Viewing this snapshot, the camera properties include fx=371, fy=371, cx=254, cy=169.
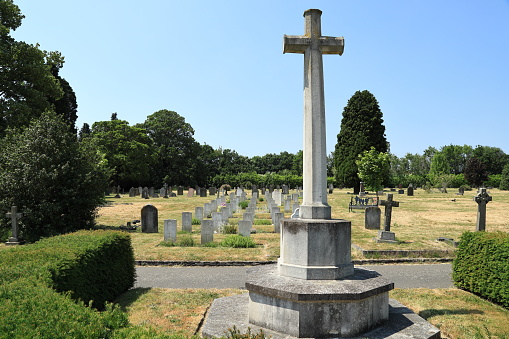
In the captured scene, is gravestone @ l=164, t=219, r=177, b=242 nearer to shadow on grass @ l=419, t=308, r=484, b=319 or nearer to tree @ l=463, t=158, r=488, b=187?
shadow on grass @ l=419, t=308, r=484, b=319

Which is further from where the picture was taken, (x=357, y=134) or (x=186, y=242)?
(x=357, y=134)

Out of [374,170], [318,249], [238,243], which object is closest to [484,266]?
[318,249]

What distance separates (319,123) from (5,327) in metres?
4.78

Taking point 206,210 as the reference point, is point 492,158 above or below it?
above

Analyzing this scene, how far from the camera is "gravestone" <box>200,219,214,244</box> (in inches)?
549

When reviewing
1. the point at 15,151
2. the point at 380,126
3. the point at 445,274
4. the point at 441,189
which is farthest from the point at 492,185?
the point at 15,151

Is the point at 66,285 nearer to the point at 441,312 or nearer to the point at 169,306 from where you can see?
the point at 169,306

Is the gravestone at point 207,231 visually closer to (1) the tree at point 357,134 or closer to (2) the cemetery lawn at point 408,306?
(2) the cemetery lawn at point 408,306

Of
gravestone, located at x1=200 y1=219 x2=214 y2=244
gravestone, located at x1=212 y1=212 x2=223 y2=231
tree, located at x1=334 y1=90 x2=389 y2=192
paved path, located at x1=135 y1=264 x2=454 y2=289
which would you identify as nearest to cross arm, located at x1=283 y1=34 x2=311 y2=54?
Answer: paved path, located at x1=135 y1=264 x2=454 y2=289

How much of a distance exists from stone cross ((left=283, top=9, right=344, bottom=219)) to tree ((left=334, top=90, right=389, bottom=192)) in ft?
144

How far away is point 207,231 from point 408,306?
8453 mm

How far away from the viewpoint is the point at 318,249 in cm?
554

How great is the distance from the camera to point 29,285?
4508 millimetres

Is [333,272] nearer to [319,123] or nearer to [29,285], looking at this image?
[319,123]
